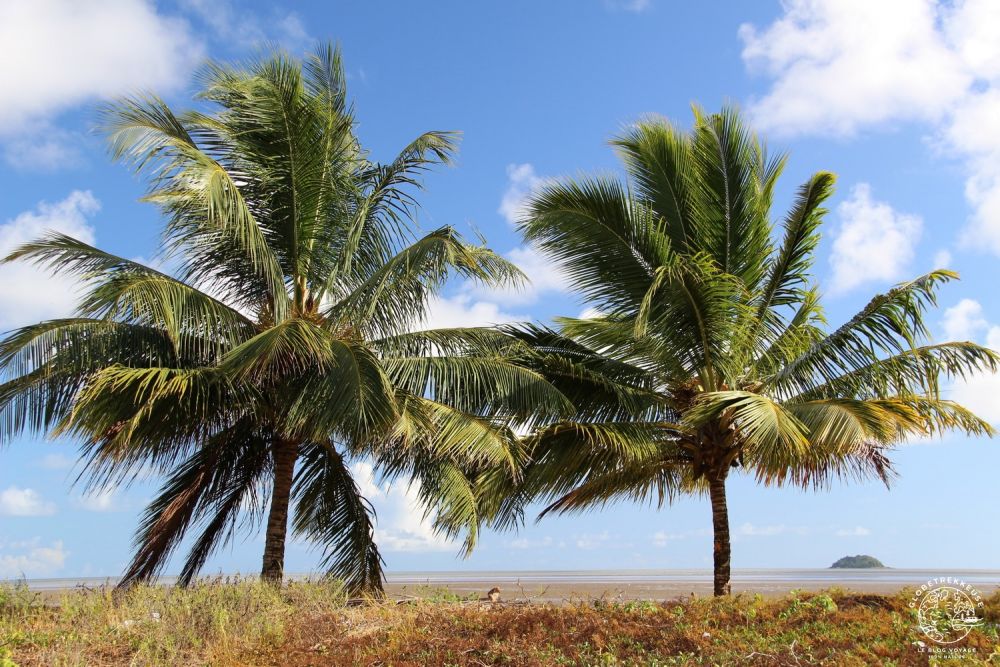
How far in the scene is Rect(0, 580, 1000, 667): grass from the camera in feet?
24.4

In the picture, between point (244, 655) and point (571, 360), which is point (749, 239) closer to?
point (571, 360)

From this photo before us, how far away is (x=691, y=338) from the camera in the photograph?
12352 millimetres

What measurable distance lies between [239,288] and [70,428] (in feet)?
11.1

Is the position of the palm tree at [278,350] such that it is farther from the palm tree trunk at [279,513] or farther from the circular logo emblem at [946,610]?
the circular logo emblem at [946,610]

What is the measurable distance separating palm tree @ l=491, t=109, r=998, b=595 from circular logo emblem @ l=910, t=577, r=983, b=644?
328 cm

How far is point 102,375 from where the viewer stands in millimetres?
10305

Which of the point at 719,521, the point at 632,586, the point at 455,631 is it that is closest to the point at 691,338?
the point at 719,521

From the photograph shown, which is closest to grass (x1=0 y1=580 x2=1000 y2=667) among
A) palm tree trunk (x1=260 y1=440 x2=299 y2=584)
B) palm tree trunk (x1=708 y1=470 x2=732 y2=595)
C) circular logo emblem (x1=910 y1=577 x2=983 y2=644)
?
circular logo emblem (x1=910 y1=577 x2=983 y2=644)

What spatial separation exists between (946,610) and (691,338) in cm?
530

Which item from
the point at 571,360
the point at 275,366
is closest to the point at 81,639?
the point at 275,366

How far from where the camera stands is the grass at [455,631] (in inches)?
292

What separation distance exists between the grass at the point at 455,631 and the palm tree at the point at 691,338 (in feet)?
10.6

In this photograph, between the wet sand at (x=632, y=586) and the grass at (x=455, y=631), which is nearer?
the grass at (x=455, y=631)

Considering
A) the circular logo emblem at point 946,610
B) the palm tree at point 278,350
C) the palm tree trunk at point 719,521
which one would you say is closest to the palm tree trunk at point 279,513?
the palm tree at point 278,350
